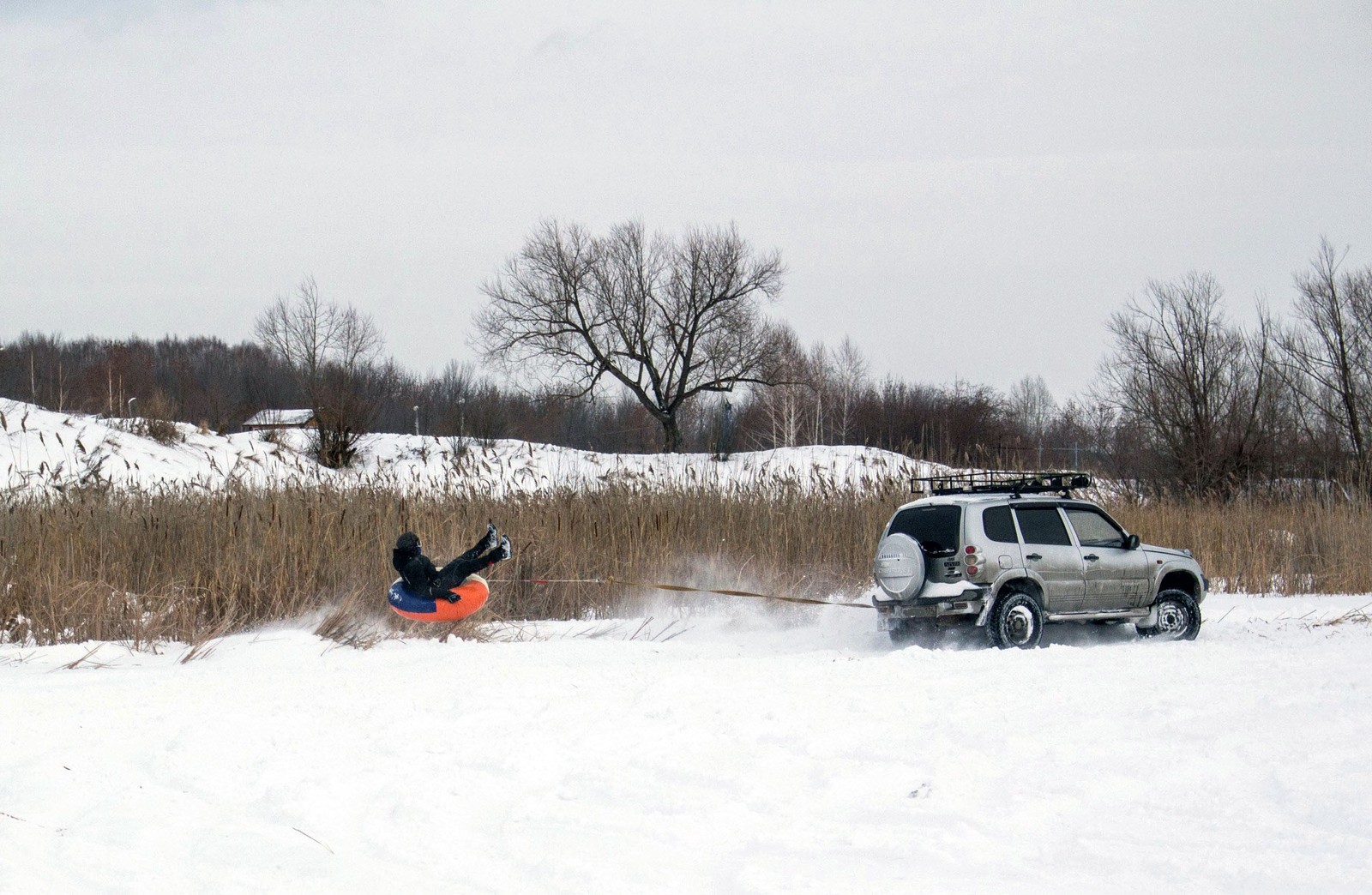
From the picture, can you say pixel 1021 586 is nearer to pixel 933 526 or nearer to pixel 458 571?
pixel 933 526

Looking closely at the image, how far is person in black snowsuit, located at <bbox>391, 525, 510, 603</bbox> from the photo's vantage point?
627 centimetres

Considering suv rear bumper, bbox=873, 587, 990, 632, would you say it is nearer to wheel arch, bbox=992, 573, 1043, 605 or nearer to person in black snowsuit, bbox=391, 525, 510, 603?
wheel arch, bbox=992, 573, 1043, 605

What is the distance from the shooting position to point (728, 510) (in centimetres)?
1388

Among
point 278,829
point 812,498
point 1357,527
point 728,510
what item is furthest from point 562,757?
point 1357,527

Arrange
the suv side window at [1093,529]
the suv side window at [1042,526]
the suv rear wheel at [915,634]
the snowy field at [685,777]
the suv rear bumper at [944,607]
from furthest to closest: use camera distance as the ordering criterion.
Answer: the suv side window at [1093,529] → the suv side window at [1042,526] → the suv rear wheel at [915,634] → the suv rear bumper at [944,607] → the snowy field at [685,777]

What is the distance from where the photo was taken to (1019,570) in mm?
9727

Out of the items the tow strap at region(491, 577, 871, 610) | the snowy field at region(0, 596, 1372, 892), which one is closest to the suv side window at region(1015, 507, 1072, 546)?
the tow strap at region(491, 577, 871, 610)

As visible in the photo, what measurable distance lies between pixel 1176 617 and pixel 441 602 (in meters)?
7.45

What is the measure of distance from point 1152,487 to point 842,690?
20470 mm

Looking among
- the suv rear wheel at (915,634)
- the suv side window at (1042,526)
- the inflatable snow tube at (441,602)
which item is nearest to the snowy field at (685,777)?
the inflatable snow tube at (441,602)

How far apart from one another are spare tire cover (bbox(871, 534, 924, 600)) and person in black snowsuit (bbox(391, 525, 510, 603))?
4.43 m

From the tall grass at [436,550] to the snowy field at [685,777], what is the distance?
4.24ft

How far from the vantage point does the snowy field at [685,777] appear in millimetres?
4191

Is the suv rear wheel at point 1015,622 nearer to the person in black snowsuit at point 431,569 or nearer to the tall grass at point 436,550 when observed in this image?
the tall grass at point 436,550
